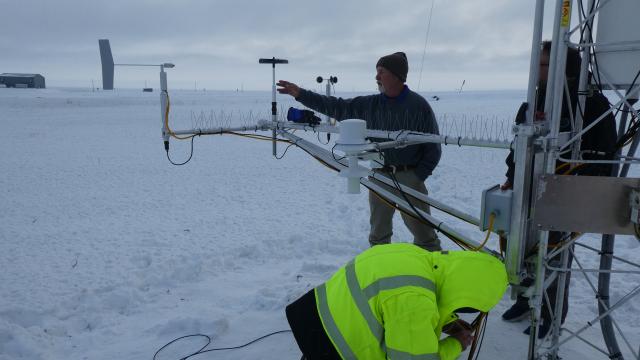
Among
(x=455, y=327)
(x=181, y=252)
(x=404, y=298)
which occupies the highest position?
(x=404, y=298)

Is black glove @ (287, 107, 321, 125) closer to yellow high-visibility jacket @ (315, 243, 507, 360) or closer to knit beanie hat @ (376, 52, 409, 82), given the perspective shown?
knit beanie hat @ (376, 52, 409, 82)

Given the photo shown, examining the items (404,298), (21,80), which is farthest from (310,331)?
(21,80)

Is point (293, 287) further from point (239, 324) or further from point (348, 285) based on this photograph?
point (348, 285)

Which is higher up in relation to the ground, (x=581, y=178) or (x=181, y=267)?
(x=581, y=178)

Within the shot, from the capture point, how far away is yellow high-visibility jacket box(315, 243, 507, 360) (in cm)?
195

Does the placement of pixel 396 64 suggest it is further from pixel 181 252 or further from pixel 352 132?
pixel 181 252

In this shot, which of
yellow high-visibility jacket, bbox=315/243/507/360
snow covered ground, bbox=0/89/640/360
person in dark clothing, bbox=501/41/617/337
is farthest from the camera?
snow covered ground, bbox=0/89/640/360

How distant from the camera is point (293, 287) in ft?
14.8

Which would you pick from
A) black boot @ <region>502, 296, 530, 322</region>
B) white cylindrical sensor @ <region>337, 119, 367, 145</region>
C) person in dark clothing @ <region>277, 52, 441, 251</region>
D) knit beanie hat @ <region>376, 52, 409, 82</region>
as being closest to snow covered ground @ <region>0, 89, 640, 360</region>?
black boot @ <region>502, 296, 530, 322</region>

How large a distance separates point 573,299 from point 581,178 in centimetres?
241

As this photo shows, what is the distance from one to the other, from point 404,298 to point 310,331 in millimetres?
607

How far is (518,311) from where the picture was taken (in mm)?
3846

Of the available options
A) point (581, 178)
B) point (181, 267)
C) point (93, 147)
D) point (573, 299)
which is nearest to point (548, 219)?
point (581, 178)

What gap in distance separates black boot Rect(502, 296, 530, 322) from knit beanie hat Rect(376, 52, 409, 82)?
205cm
